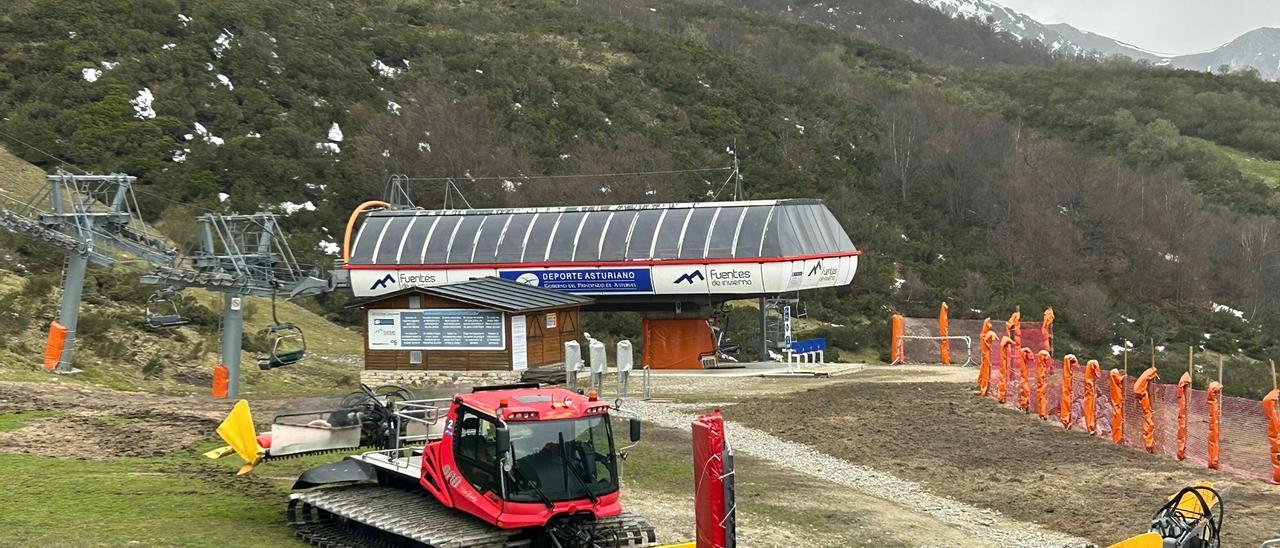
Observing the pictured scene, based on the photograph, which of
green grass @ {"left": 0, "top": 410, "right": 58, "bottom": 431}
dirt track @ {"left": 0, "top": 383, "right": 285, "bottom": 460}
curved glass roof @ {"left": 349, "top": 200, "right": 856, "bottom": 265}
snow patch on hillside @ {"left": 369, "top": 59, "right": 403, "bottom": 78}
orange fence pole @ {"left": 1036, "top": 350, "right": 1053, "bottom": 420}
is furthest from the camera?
snow patch on hillside @ {"left": 369, "top": 59, "right": 403, "bottom": 78}

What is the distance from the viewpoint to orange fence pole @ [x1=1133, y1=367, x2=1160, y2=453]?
911 inches

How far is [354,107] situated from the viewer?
7269 cm

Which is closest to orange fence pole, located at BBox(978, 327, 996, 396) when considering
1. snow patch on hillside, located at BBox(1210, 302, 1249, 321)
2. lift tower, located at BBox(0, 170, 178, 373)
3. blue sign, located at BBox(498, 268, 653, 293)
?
blue sign, located at BBox(498, 268, 653, 293)

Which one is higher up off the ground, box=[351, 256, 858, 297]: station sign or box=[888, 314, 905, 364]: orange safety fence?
box=[351, 256, 858, 297]: station sign

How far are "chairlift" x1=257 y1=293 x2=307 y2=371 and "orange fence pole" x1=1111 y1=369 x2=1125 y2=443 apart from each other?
1982 centimetres

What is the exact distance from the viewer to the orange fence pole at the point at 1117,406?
2405 cm

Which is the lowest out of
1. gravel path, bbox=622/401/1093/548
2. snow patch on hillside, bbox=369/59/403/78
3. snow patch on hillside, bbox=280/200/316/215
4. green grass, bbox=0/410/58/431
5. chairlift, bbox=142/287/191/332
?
gravel path, bbox=622/401/1093/548

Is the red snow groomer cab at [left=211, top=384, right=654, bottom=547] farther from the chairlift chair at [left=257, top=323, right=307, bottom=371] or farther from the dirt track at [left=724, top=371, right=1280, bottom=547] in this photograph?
the chairlift chair at [left=257, top=323, right=307, bottom=371]

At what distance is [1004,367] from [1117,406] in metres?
5.07

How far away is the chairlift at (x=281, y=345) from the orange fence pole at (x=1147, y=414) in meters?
20.3

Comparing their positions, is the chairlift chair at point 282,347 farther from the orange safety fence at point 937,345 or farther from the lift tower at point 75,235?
the orange safety fence at point 937,345

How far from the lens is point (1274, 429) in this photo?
67.2 feet

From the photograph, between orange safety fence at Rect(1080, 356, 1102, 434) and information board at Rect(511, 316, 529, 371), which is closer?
orange safety fence at Rect(1080, 356, 1102, 434)

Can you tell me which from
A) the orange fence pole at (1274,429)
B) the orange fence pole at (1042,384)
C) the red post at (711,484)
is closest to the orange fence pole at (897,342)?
the orange fence pole at (1042,384)
